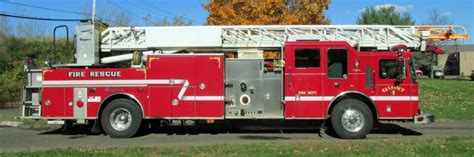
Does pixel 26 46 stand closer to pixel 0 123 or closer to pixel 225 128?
pixel 0 123

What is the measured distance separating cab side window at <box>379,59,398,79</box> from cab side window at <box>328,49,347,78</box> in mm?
884

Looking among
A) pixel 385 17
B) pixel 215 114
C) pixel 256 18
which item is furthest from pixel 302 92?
pixel 385 17

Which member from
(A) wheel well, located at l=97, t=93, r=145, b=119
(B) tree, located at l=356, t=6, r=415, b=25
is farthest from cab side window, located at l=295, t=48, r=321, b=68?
(B) tree, located at l=356, t=6, r=415, b=25

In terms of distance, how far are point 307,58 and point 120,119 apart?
4934mm

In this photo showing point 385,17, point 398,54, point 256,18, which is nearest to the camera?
point 398,54

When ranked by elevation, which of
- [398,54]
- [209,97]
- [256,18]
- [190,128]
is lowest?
[190,128]

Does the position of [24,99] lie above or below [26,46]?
below

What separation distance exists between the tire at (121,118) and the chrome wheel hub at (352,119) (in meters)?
5.04

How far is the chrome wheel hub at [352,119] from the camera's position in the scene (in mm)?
13055

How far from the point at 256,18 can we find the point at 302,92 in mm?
10110

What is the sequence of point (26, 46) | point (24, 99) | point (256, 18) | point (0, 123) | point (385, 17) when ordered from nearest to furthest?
point (24, 99), point (0, 123), point (256, 18), point (26, 46), point (385, 17)

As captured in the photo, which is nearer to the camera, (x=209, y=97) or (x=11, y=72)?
(x=209, y=97)

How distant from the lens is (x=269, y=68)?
13633mm

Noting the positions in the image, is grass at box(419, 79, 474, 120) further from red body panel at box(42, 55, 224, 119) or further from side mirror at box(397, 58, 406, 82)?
red body panel at box(42, 55, 224, 119)
